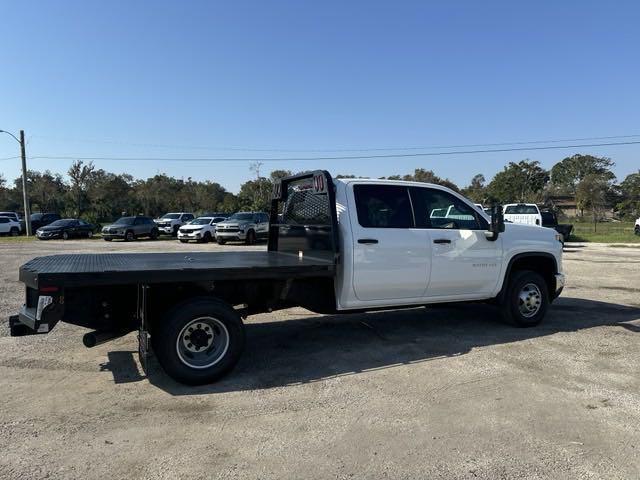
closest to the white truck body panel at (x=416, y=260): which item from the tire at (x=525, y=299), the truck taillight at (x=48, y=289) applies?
the tire at (x=525, y=299)

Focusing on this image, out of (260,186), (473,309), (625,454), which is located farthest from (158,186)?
(625,454)

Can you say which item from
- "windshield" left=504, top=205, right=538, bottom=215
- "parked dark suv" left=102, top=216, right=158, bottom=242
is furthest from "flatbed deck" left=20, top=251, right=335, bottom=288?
"parked dark suv" left=102, top=216, right=158, bottom=242

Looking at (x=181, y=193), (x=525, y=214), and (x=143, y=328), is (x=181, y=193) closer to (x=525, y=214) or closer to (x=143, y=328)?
(x=525, y=214)

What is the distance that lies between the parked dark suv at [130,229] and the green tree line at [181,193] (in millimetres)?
16162

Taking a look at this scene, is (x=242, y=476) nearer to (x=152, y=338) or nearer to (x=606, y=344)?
(x=152, y=338)

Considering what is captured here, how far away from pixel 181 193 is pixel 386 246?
7257 cm

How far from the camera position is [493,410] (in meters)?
4.52

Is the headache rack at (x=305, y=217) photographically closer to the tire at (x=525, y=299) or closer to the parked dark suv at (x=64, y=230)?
the tire at (x=525, y=299)

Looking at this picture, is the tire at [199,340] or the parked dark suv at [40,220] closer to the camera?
the tire at [199,340]

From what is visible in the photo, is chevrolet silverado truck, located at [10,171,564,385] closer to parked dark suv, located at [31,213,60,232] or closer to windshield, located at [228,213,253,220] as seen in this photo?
windshield, located at [228,213,253,220]

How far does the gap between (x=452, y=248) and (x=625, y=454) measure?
10.9 ft

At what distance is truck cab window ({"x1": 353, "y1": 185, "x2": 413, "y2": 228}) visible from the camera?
20.5 feet

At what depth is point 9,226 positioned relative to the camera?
133 feet

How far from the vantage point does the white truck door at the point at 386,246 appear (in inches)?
240
